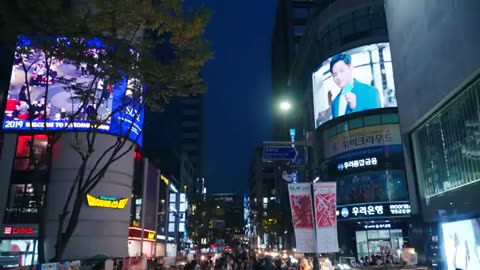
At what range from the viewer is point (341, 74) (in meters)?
37.9

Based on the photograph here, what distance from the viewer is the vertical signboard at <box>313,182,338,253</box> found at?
852 centimetres

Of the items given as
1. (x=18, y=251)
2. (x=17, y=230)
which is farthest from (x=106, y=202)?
(x=18, y=251)

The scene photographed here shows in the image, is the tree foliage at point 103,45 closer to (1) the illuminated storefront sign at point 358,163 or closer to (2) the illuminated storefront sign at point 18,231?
(2) the illuminated storefront sign at point 18,231

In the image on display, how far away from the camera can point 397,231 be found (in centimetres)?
3631

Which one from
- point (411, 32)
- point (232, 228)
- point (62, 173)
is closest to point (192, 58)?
point (411, 32)

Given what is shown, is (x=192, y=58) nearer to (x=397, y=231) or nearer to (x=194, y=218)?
(x=397, y=231)

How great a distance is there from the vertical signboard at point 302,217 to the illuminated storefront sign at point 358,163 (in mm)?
27783

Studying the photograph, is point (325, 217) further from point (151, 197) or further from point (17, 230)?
point (151, 197)

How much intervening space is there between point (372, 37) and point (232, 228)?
97400 mm

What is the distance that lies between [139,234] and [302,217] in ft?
96.0

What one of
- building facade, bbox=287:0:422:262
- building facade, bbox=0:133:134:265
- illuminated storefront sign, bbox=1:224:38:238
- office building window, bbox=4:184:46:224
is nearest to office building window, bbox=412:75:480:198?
building facade, bbox=287:0:422:262

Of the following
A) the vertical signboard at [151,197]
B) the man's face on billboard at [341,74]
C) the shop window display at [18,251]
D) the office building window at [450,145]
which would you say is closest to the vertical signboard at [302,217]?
the office building window at [450,145]

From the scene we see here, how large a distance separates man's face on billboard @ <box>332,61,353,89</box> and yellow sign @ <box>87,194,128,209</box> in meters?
22.0

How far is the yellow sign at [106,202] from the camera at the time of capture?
2723 centimetres
